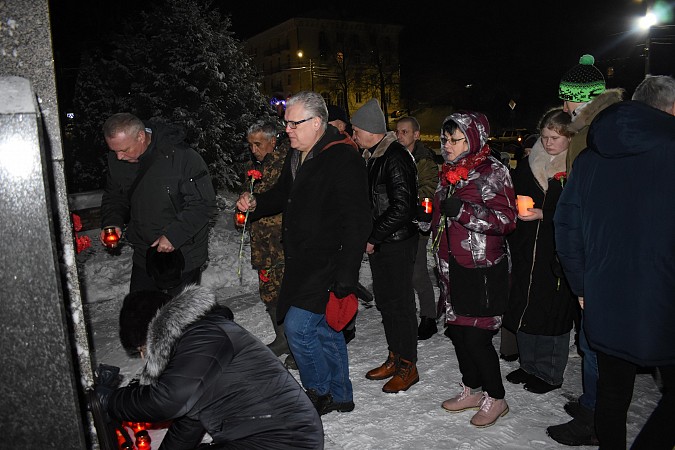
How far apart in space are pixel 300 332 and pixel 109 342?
2.79 meters

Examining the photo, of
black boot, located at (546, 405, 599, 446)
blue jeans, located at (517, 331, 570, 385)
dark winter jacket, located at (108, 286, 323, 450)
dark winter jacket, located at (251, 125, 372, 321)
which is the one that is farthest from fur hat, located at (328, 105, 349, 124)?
black boot, located at (546, 405, 599, 446)

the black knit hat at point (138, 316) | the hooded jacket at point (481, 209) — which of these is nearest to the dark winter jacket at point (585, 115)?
the hooded jacket at point (481, 209)

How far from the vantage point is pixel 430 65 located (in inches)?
2062

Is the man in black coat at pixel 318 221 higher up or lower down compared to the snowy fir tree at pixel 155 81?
lower down

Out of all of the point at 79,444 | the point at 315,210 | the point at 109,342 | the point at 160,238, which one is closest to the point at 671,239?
the point at 315,210

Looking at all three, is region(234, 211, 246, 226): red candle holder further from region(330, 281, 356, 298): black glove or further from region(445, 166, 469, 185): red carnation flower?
region(445, 166, 469, 185): red carnation flower

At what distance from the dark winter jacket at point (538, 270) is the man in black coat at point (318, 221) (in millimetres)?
1300

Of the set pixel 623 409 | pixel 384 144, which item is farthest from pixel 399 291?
pixel 623 409

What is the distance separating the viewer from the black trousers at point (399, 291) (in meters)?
4.24

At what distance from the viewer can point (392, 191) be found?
4.09 m

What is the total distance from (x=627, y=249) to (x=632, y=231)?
88mm

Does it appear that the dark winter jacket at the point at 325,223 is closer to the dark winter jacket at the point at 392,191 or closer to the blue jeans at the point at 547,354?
the dark winter jacket at the point at 392,191

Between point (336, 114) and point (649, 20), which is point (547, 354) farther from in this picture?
point (649, 20)

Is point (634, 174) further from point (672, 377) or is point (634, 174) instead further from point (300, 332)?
point (300, 332)
